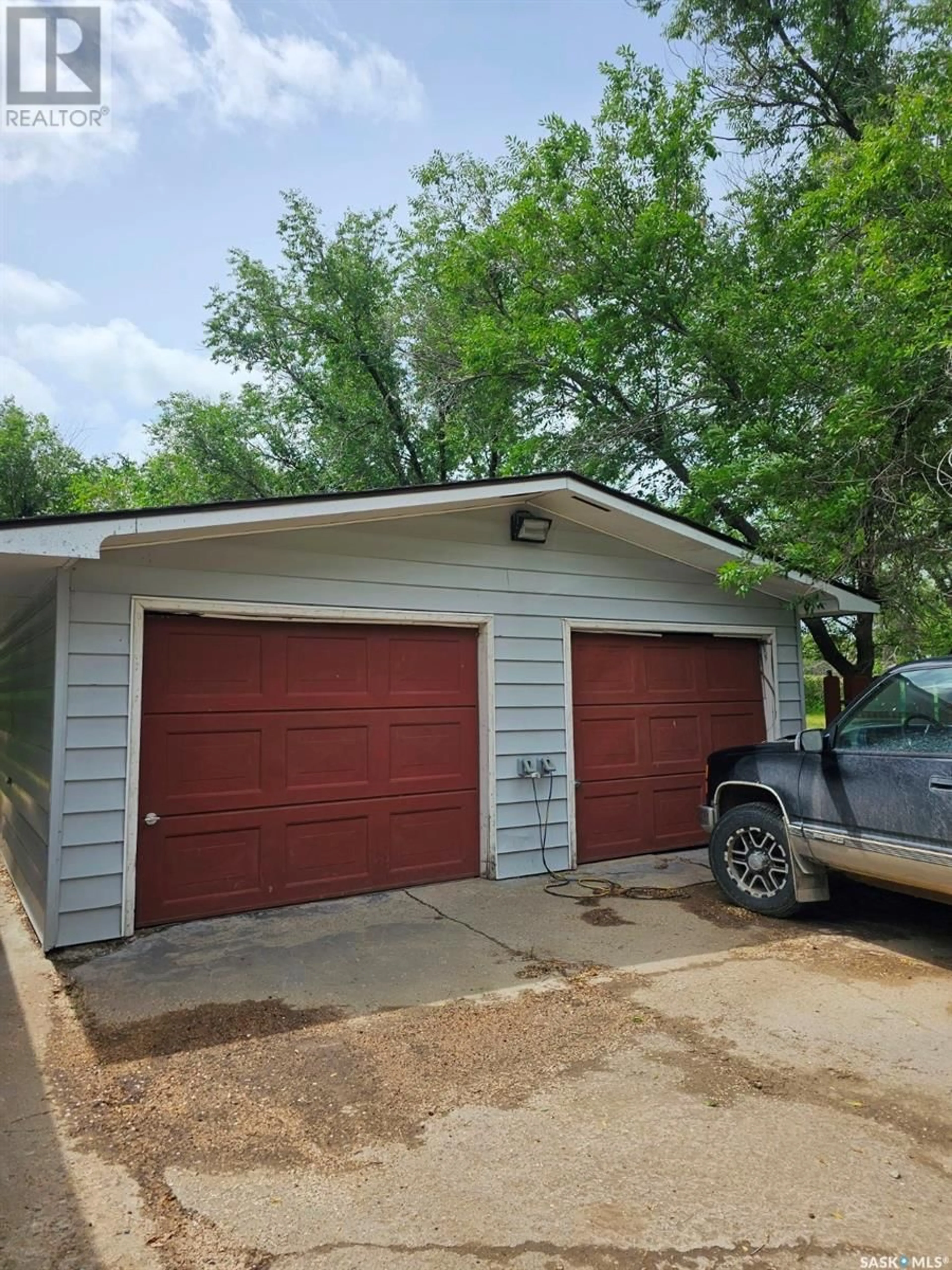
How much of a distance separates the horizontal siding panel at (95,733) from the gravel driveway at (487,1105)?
49.3 inches

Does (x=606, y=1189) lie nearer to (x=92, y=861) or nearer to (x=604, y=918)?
(x=604, y=918)

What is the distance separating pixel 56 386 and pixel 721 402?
1848cm

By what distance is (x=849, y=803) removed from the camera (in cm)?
451

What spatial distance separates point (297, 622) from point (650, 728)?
3577mm

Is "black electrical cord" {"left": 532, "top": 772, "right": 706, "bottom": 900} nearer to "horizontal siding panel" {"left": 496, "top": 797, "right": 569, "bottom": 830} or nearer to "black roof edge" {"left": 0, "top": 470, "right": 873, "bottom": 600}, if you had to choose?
"horizontal siding panel" {"left": 496, "top": 797, "right": 569, "bottom": 830}

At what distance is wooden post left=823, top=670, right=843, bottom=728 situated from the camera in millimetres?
8609

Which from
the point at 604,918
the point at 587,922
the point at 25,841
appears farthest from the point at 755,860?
the point at 25,841

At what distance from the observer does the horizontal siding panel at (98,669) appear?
4656 mm

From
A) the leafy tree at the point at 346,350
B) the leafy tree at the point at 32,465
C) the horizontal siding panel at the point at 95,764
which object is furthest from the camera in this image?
the leafy tree at the point at 32,465

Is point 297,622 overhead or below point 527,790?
overhead

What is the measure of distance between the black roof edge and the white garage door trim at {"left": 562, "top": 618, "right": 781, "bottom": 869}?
95cm

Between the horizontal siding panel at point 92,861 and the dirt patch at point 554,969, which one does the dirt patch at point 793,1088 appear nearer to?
the dirt patch at point 554,969

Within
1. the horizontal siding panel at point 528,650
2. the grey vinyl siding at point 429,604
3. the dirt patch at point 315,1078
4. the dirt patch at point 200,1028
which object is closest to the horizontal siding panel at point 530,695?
the grey vinyl siding at point 429,604

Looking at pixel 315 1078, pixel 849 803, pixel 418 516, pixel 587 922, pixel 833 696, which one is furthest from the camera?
pixel 833 696
